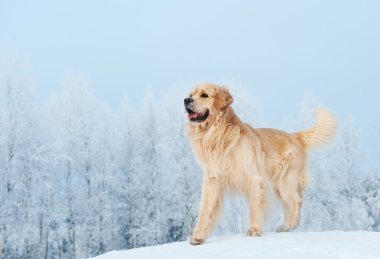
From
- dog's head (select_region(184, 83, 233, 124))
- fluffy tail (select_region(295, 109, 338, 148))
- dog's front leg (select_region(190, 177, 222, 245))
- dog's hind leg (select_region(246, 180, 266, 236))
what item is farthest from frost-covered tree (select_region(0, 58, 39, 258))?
dog's hind leg (select_region(246, 180, 266, 236))

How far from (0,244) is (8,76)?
21.9 feet

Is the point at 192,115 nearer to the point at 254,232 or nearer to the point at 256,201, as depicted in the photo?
the point at 256,201

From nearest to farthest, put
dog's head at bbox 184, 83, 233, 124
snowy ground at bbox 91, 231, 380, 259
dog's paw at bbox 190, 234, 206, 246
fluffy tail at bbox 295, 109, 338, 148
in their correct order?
snowy ground at bbox 91, 231, 380, 259 < dog's paw at bbox 190, 234, 206, 246 < dog's head at bbox 184, 83, 233, 124 < fluffy tail at bbox 295, 109, 338, 148

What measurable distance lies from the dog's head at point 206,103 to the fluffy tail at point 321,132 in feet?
6.37

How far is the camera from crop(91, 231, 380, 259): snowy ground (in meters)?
4.48

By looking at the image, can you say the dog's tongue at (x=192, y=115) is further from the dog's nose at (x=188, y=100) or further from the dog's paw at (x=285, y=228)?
the dog's paw at (x=285, y=228)

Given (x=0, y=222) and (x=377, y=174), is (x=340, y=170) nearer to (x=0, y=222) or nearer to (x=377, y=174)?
(x=377, y=174)

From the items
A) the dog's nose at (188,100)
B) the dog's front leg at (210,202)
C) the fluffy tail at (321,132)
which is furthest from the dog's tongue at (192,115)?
the fluffy tail at (321,132)

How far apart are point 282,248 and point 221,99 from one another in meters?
1.92

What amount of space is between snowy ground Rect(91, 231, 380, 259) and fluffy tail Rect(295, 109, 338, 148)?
1.97 m

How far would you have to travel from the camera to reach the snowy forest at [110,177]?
20688 mm

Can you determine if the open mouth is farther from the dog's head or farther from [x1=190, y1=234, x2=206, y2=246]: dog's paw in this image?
[x1=190, y1=234, x2=206, y2=246]: dog's paw

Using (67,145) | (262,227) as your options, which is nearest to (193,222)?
(67,145)

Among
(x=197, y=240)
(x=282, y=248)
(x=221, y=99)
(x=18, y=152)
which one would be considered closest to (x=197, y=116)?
(x=221, y=99)
